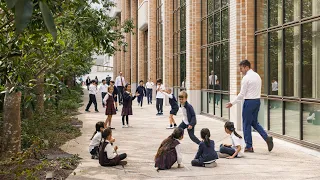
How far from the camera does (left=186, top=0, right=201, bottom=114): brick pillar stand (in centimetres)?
1825

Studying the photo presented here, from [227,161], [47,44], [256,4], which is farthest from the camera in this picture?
[256,4]

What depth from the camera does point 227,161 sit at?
26.3 feet

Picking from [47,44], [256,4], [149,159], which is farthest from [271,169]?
[256,4]

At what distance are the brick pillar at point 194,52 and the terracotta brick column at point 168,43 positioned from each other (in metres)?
5.28

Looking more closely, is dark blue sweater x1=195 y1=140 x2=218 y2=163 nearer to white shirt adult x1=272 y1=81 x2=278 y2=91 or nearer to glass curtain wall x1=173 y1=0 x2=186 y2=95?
white shirt adult x1=272 y1=81 x2=278 y2=91

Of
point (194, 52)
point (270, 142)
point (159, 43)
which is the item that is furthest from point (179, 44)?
→ point (270, 142)

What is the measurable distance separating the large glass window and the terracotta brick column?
39 centimetres

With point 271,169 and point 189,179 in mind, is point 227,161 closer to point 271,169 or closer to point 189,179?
point 271,169

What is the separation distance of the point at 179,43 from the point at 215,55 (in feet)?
19.2

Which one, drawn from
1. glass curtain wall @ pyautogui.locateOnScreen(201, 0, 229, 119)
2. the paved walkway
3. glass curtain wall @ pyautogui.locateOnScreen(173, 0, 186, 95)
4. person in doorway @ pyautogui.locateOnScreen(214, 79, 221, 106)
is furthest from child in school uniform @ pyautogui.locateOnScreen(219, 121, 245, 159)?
glass curtain wall @ pyautogui.locateOnScreen(173, 0, 186, 95)

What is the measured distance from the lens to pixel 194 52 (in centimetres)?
1825

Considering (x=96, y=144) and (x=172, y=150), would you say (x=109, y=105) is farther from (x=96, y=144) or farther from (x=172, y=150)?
(x=172, y=150)

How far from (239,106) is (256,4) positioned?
3.09 m

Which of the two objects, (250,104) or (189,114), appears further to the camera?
(189,114)
